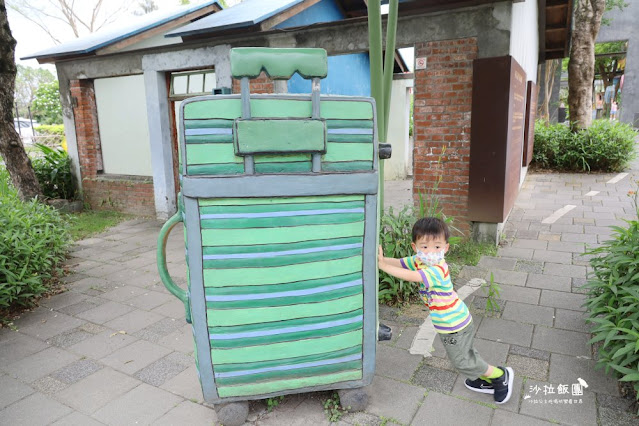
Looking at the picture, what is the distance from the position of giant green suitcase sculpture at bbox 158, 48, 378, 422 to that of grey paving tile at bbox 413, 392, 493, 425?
19.2 inches

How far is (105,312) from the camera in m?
3.98

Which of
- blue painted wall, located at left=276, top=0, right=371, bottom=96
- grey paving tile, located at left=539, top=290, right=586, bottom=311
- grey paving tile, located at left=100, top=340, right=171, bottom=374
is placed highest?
blue painted wall, located at left=276, top=0, right=371, bottom=96

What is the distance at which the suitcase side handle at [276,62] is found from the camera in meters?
1.95

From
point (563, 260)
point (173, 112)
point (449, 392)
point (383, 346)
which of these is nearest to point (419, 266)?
point (449, 392)

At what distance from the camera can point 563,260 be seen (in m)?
4.92

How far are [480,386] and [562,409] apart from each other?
42 cm

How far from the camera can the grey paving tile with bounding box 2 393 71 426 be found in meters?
2.48

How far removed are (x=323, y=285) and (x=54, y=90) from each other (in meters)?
38.1

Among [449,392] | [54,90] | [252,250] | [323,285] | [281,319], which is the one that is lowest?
[449,392]

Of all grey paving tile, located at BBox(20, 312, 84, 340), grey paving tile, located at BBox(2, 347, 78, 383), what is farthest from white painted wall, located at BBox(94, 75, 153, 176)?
grey paving tile, located at BBox(2, 347, 78, 383)

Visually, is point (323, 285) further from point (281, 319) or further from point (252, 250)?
point (252, 250)

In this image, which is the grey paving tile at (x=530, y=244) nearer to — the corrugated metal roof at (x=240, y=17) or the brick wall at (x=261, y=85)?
→ the brick wall at (x=261, y=85)

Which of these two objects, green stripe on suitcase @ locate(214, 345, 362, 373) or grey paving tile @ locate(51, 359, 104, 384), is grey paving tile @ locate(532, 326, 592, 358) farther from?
grey paving tile @ locate(51, 359, 104, 384)

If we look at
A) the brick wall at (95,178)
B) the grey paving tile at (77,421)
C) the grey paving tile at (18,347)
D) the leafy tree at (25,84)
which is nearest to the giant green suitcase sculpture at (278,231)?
the grey paving tile at (77,421)
